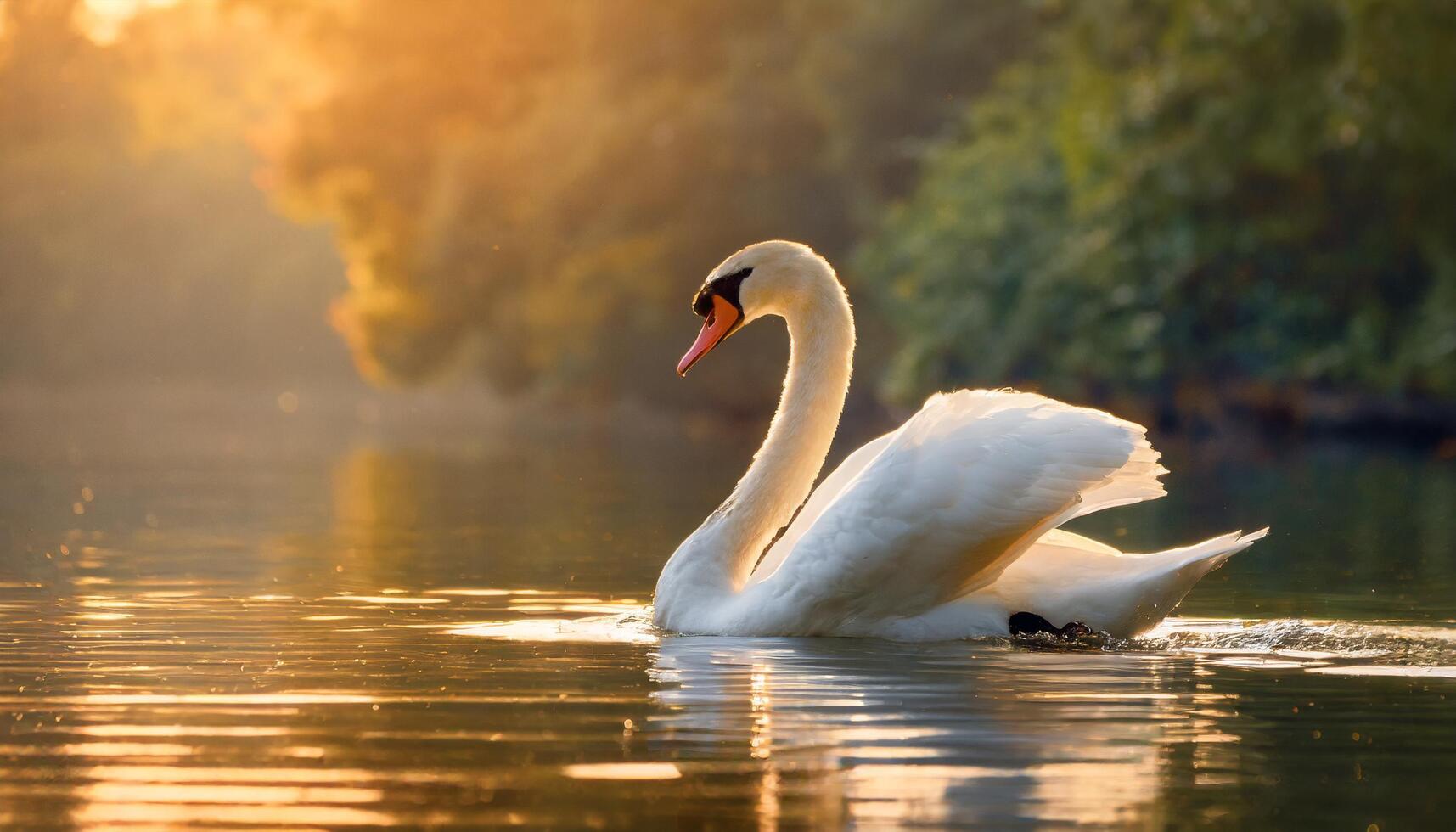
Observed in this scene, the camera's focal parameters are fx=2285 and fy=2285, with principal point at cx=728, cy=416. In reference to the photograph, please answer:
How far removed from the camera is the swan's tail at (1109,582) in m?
8.74

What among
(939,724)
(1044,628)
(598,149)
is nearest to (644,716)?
(939,724)

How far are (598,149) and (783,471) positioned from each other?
Result: 35.2m

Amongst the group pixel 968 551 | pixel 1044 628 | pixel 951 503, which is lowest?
pixel 1044 628

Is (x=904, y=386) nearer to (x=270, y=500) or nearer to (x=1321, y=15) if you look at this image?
(x=1321, y=15)

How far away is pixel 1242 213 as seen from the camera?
97.9 feet

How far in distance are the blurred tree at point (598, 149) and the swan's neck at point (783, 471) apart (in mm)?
31162

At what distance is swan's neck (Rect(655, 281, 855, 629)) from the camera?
9.60 metres

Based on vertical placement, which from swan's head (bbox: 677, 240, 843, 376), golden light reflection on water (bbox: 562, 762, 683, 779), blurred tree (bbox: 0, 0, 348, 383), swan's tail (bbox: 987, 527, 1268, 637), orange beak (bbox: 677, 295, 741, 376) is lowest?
golden light reflection on water (bbox: 562, 762, 683, 779)

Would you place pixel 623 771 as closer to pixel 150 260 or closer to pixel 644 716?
pixel 644 716

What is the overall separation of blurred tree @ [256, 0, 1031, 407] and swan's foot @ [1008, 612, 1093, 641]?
107 feet

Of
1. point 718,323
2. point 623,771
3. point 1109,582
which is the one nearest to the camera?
point 623,771

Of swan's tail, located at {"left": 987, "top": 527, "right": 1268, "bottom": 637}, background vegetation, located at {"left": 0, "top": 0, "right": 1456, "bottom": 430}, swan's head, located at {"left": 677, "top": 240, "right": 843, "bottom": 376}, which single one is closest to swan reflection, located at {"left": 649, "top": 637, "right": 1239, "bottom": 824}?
swan's tail, located at {"left": 987, "top": 527, "right": 1268, "bottom": 637}

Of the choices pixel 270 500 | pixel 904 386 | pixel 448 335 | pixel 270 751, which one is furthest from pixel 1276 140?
pixel 448 335

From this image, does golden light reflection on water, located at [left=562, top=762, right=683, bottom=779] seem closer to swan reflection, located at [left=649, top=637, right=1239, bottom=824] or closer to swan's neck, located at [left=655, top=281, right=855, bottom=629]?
swan reflection, located at [left=649, top=637, right=1239, bottom=824]
